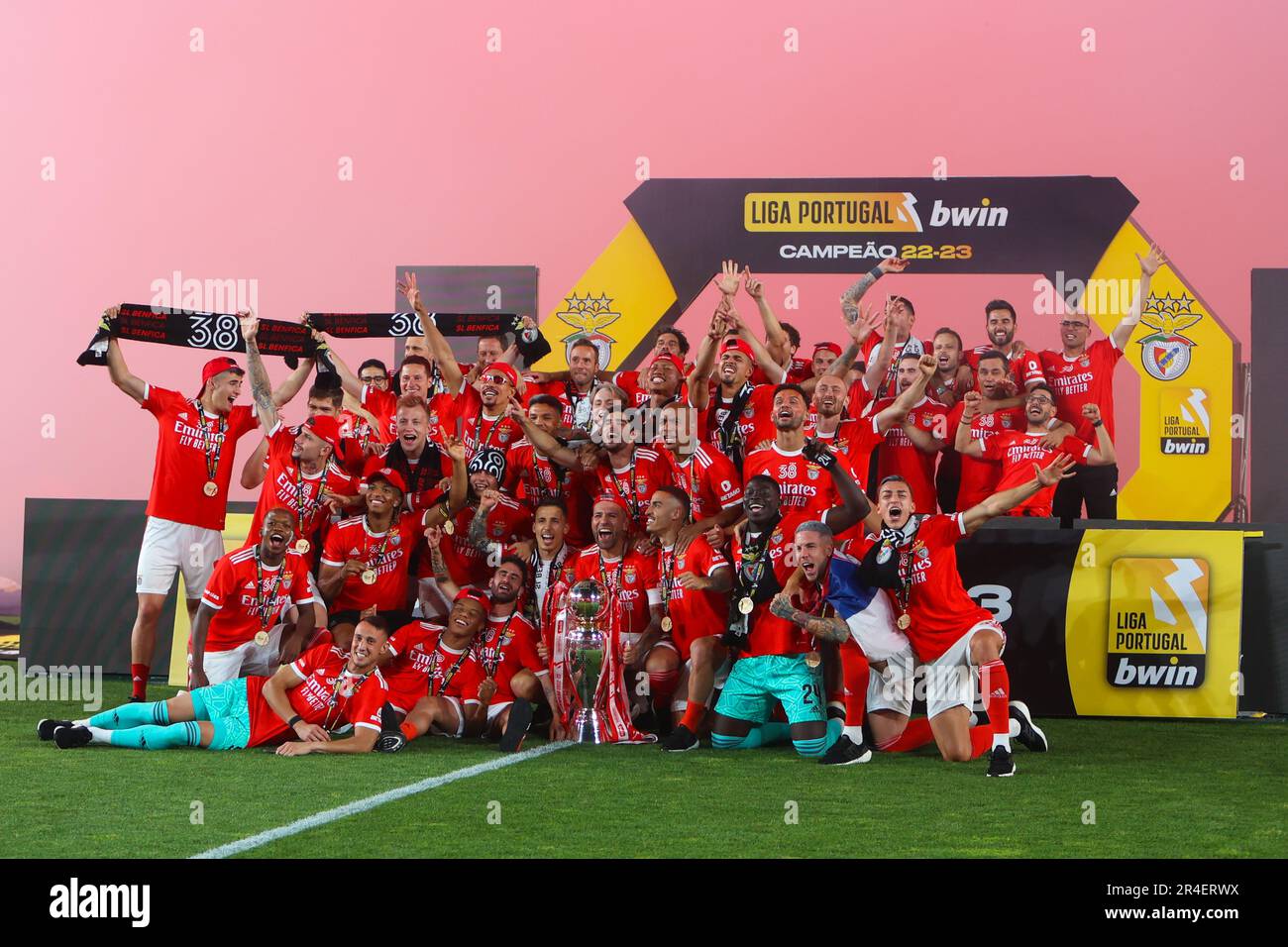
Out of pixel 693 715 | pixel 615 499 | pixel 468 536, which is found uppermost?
pixel 615 499

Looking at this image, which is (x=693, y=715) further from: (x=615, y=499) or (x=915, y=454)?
(x=915, y=454)

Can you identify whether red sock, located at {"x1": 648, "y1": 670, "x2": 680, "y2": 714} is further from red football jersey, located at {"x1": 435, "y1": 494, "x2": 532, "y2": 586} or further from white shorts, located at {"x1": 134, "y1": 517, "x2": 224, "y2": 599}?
white shorts, located at {"x1": 134, "y1": 517, "x2": 224, "y2": 599}

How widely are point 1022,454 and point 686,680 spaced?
266cm

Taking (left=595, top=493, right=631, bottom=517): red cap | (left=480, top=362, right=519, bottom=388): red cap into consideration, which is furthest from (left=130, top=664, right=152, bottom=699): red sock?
(left=595, top=493, right=631, bottom=517): red cap

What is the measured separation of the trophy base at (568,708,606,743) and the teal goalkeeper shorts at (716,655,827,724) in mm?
603

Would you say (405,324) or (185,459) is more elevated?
(405,324)

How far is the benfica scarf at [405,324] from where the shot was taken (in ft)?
30.0

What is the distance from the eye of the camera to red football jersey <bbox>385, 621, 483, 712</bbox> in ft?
24.1

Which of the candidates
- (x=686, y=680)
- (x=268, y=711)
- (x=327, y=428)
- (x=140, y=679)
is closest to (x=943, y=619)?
(x=686, y=680)

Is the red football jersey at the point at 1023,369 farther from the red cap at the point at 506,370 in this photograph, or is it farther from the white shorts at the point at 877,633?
the red cap at the point at 506,370

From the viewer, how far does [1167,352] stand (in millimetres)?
10445

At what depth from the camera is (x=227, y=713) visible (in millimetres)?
6773
